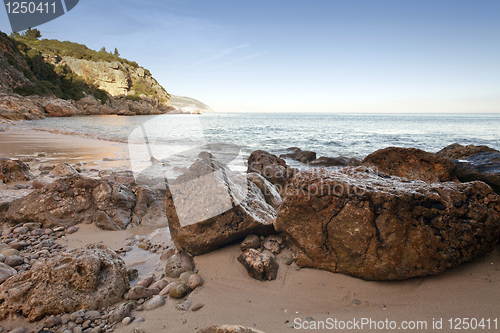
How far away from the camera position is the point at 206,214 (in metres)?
2.67

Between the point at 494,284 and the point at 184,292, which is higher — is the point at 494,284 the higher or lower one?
the higher one

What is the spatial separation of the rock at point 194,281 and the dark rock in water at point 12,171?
182 inches

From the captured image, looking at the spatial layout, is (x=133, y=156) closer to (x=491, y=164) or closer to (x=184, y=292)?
(x=184, y=292)

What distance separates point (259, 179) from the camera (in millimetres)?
3967

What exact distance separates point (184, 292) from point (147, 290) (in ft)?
1.08

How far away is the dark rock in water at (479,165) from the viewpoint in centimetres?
337

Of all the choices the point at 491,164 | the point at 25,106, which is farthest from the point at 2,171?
the point at 25,106

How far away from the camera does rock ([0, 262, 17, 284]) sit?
87.3 inches

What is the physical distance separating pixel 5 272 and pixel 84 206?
4.53 feet

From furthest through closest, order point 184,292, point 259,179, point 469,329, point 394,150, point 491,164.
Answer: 1. point 394,150
2. point 259,179
3. point 491,164
4. point 184,292
5. point 469,329

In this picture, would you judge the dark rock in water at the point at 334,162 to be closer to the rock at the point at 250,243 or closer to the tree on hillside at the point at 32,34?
the rock at the point at 250,243

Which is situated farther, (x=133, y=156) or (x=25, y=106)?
(x=25, y=106)

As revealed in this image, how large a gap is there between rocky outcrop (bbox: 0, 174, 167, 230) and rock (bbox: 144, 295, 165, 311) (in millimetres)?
1651

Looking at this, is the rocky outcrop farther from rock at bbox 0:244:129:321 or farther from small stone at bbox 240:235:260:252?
small stone at bbox 240:235:260:252
